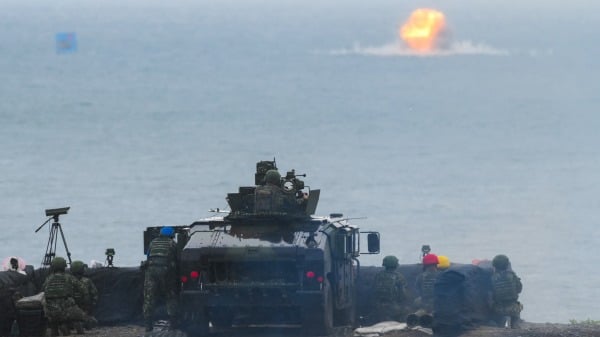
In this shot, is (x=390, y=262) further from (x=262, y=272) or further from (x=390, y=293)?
(x=262, y=272)

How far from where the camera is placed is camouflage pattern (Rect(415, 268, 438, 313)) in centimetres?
3566

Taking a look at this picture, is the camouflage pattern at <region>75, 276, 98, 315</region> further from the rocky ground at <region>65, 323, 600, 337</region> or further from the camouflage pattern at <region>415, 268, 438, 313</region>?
the camouflage pattern at <region>415, 268, 438, 313</region>

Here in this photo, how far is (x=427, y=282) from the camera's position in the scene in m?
35.8

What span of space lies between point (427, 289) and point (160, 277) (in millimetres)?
4961

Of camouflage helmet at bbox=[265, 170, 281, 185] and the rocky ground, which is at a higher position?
camouflage helmet at bbox=[265, 170, 281, 185]

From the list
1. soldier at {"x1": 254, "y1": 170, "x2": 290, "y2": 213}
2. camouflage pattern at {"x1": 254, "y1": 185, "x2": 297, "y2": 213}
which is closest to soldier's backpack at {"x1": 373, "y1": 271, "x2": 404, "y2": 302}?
camouflage pattern at {"x1": 254, "y1": 185, "x2": 297, "y2": 213}

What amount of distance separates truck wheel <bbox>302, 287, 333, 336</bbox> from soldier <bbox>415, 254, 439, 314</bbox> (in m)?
2.85

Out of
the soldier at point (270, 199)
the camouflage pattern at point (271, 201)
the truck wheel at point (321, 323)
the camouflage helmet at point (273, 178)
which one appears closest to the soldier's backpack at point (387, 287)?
the camouflage pattern at point (271, 201)

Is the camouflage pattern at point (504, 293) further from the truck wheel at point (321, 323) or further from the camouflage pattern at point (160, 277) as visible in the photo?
the camouflage pattern at point (160, 277)

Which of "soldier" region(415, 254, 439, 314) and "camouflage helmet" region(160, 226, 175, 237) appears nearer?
"camouflage helmet" region(160, 226, 175, 237)

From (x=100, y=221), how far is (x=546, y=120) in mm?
80648

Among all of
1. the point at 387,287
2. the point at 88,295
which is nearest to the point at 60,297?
the point at 88,295

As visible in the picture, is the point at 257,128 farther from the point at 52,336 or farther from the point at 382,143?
the point at 52,336

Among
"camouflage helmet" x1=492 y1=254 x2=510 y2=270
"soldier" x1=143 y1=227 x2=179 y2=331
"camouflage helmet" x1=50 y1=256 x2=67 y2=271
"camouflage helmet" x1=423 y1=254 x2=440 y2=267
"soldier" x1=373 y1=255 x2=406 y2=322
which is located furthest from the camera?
"camouflage helmet" x1=423 y1=254 x2=440 y2=267
